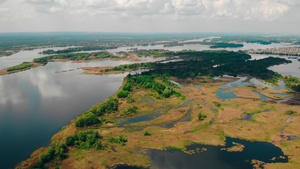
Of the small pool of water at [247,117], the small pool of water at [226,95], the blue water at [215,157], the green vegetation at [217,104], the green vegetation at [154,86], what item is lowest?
the blue water at [215,157]

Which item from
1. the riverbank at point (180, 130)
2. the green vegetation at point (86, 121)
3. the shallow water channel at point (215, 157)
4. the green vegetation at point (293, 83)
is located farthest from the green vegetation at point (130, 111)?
the green vegetation at point (293, 83)

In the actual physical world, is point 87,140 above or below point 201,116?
below

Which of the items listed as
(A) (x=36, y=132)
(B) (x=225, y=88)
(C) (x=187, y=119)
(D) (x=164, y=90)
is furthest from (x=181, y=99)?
(A) (x=36, y=132)

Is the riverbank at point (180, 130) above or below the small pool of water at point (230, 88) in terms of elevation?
below

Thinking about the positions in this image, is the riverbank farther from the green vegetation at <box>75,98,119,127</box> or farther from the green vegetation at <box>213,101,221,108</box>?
the green vegetation at <box>75,98,119,127</box>

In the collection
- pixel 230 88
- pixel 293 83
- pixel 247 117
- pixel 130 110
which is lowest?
pixel 247 117

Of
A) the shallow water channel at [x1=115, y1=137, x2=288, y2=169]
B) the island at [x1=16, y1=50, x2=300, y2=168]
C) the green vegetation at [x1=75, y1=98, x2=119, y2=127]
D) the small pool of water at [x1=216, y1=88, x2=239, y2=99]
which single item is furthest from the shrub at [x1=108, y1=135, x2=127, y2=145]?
the small pool of water at [x1=216, y1=88, x2=239, y2=99]

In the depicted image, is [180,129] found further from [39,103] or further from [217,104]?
[39,103]

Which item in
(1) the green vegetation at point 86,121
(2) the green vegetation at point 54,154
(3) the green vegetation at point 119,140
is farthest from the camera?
(1) the green vegetation at point 86,121

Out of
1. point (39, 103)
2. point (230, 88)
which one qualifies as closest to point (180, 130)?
point (230, 88)

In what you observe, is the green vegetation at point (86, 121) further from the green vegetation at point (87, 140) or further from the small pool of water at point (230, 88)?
the small pool of water at point (230, 88)

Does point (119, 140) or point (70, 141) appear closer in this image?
point (70, 141)

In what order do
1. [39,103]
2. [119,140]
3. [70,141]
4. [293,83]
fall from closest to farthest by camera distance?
[70,141] → [119,140] → [39,103] → [293,83]
